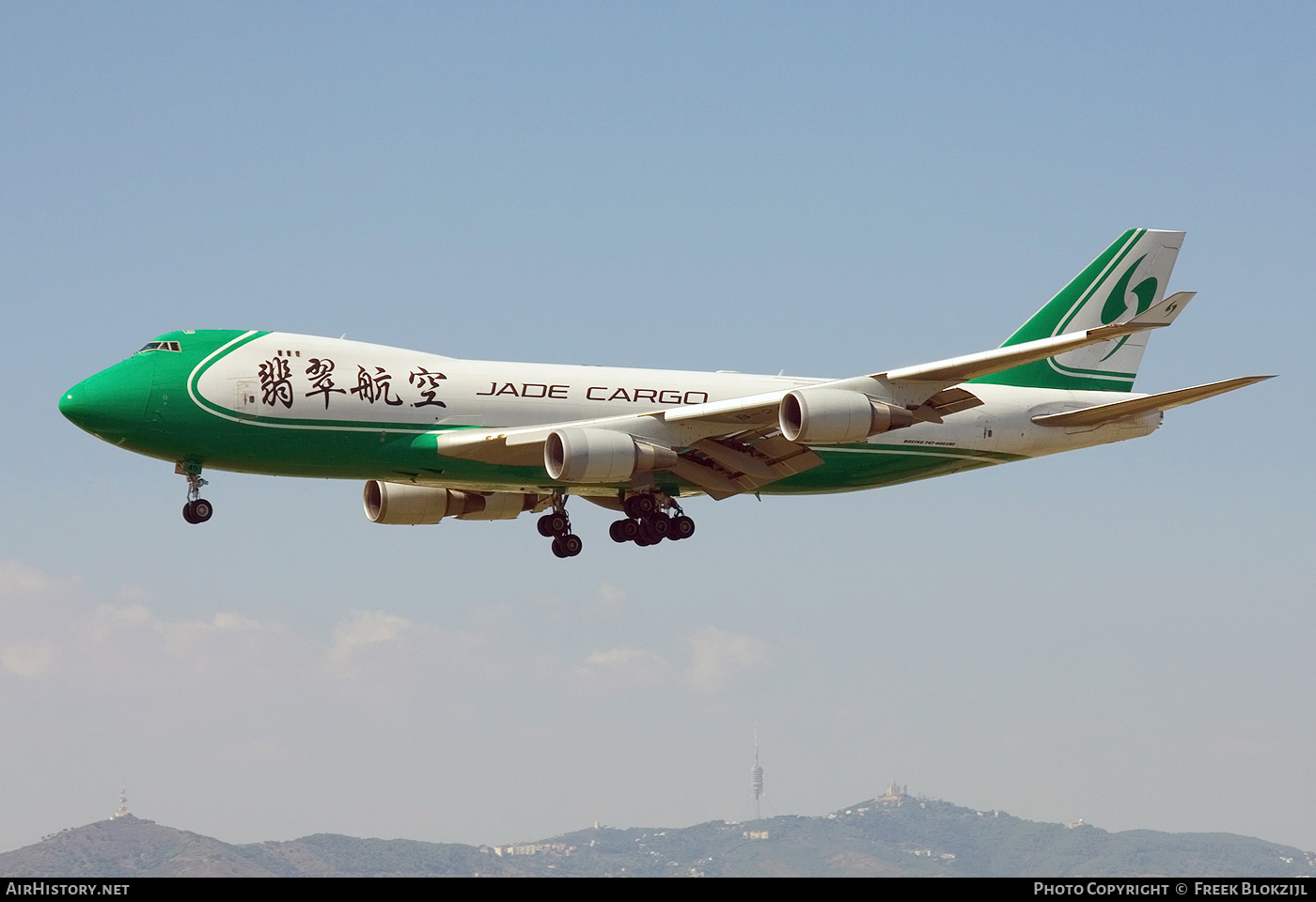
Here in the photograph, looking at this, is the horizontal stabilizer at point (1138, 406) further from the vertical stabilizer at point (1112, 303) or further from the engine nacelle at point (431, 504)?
the engine nacelle at point (431, 504)

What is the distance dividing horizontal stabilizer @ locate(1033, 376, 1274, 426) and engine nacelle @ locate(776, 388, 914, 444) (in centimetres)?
813

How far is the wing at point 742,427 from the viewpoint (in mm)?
42125

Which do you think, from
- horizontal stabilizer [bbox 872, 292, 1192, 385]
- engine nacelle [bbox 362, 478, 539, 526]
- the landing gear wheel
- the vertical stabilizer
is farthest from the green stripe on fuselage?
the vertical stabilizer

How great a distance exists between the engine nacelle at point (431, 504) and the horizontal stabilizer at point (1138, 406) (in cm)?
1734

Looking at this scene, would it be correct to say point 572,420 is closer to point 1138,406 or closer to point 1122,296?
point 1138,406

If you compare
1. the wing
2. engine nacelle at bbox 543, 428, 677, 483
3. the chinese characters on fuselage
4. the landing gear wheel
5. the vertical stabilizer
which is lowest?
the landing gear wheel

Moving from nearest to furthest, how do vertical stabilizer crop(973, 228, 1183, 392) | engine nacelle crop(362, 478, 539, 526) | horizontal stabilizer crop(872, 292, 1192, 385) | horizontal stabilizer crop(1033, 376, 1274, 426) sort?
horizontal stabilizer crop(872, 292, 1192, 385)
horizontal stabilizer crop(1033, 376, 1274, 426)
engine nacelle crop(362, 478, 539, 526)
vertical stabilizer crop(973, 228, 1183, 392)

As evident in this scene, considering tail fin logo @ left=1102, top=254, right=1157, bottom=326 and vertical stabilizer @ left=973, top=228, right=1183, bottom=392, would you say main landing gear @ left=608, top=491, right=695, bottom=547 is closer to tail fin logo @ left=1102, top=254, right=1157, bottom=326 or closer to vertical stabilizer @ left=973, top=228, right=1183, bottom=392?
vertical stabilizer @ left=973, top=228, right=1183, bottom=392

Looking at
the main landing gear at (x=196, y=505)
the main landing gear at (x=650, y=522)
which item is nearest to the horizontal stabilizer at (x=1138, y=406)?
the main landing gear at (x=650, y=522)

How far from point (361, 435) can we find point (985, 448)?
20090 mm

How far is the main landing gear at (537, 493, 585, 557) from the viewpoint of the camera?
5000cm
